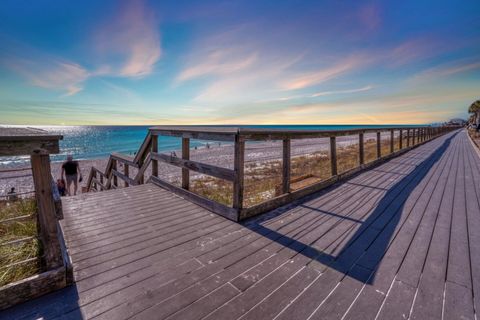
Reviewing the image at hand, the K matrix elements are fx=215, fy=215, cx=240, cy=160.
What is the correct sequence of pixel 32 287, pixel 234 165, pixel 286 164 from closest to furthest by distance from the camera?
pixel 32 287 → pixel 234 165 → pixel 286 164

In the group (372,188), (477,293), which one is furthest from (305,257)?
(372,188)

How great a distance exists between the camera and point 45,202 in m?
1.67

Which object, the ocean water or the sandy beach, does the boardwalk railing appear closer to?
the ocean water

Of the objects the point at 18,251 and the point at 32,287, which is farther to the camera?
the point at 18,251

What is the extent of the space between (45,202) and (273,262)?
2.01 m

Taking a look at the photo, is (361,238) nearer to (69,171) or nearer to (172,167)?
(69,171)

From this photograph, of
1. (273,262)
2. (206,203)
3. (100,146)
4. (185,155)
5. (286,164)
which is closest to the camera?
(273,262)

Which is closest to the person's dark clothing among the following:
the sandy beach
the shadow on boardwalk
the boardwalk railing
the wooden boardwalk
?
the sandy beach

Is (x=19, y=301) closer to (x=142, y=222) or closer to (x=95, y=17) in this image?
(x=142, y=222)

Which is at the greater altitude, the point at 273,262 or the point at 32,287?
the point at 32,287

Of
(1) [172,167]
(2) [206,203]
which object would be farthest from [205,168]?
(1) [172,167]

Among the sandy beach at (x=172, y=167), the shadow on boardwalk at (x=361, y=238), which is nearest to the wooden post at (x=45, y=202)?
the shadow on boardwalk at (x=361, y=238)

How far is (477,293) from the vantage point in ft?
5.70

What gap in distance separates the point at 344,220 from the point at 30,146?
3.49 meters
